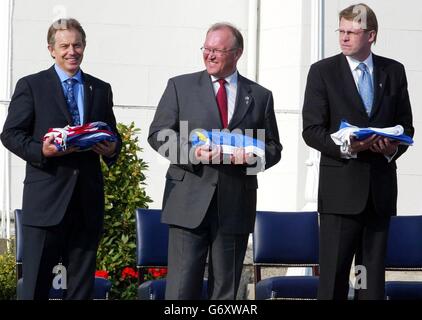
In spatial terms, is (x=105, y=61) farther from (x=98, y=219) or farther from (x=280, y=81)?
(x=98, y=219)

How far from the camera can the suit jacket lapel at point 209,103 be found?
6.46 meters

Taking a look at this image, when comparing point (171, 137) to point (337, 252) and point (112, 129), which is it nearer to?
point (112, 129)

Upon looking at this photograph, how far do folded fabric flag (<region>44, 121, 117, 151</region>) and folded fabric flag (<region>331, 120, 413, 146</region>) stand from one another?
1183 mm

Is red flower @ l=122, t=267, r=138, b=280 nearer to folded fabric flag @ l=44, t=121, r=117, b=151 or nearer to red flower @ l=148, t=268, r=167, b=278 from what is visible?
red flower @ l=148, t=268, r=167, b=278

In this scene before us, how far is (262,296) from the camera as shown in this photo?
7789mm

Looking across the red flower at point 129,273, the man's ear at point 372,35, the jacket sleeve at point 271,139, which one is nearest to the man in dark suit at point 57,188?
the jacket sleeve at point 271,139

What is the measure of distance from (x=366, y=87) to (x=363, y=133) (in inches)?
17.7

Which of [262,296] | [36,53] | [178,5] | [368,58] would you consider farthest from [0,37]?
[368,58]

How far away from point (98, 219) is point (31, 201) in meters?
0.36

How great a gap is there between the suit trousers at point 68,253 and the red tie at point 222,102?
86 cm

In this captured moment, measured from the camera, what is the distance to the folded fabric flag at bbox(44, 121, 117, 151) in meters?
6.29

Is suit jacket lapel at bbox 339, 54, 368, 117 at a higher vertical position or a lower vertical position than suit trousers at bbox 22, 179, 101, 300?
higher

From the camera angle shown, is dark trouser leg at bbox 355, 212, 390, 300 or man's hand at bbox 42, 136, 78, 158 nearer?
man's hand at bbox 42, 136, 78, 158

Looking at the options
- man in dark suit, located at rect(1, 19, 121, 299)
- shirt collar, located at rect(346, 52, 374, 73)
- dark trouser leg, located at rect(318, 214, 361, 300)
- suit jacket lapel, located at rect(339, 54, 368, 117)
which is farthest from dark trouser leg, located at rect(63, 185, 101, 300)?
shirt collar, located at rect(346, 52, 374, 73)
